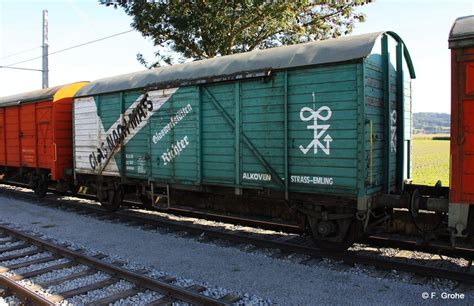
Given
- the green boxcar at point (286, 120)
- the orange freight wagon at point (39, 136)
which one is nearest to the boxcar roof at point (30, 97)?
the orange freight wagon at point (39, 136)

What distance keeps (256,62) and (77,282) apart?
457 cm

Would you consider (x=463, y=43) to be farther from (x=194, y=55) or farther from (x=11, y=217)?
(x=194, y=55)

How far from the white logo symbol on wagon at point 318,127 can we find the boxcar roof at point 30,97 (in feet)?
28.9

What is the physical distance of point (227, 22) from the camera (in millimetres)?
13891

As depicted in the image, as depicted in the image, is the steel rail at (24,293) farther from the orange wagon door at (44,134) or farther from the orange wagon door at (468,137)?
the orange wagon door at (44,134)

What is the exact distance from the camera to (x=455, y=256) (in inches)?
244

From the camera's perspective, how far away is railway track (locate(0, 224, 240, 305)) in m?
4.85

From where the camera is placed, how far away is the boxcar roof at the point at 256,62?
20.1 feet

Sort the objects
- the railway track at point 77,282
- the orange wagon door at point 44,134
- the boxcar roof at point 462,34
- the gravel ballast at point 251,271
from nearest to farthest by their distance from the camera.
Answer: the railway track at point 77,282 < the gravel ballast at point 251,271 < the boxcar roof at point 462,34 < the orange wagon door at point 44,134

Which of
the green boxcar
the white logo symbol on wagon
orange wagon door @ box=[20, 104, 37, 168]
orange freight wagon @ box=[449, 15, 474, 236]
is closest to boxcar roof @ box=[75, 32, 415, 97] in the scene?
the green boxcar

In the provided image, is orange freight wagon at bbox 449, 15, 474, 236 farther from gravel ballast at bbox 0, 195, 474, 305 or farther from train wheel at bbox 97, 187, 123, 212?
train wheel at bbox 97, 187, 123, 212

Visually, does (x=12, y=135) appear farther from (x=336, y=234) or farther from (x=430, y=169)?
(x=430, y=169)

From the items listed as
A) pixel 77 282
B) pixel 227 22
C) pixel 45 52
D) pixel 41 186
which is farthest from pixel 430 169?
pixel 77 282

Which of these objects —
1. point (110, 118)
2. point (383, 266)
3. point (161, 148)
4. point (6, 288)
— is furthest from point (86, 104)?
point (383, 266)
